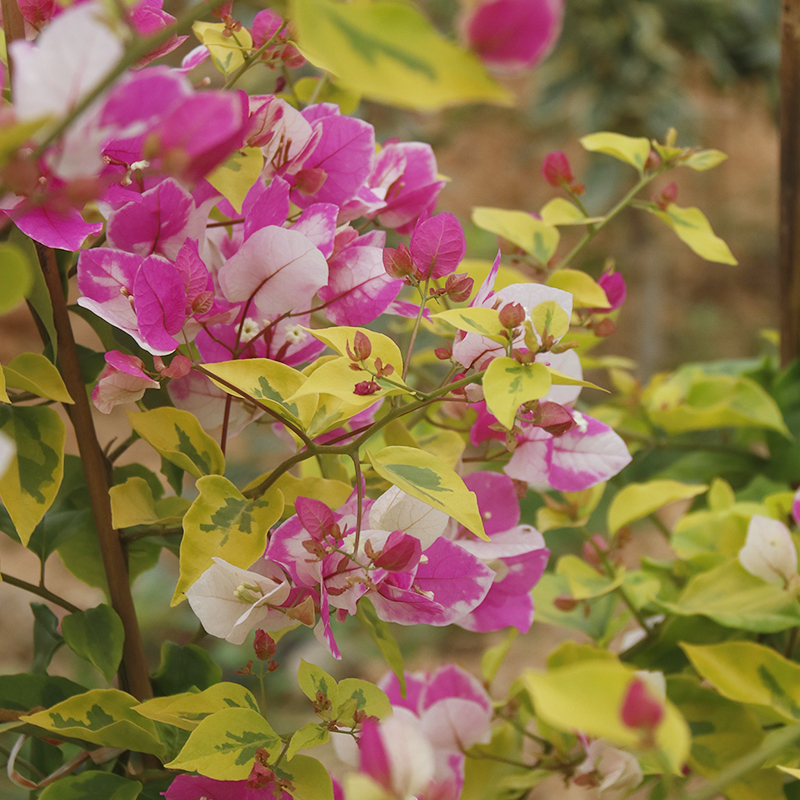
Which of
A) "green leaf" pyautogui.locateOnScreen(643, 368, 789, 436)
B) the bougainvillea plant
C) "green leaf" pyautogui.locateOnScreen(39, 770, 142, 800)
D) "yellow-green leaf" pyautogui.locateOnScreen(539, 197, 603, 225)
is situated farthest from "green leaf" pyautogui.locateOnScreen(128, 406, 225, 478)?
"green leaf" pyautogui.locateOnScreen(643, 368, 789, 436)

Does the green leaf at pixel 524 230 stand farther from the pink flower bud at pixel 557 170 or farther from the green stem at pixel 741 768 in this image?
the green stem at pixel 741 768

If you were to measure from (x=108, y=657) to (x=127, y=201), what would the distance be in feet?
0.52

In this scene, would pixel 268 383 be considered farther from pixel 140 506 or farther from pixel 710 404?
pixel 710 404

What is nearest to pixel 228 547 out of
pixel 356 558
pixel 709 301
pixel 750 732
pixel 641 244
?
pixel 356 558

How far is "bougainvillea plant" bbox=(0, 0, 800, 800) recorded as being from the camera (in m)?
0.14

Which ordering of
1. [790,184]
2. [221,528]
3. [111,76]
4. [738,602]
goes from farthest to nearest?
[790,184] < [738,602] < [221,528] < [111,76]

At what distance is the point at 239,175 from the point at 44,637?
20cm

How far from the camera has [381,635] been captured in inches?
10.5

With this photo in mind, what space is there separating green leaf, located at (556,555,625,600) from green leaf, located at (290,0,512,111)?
0.28m

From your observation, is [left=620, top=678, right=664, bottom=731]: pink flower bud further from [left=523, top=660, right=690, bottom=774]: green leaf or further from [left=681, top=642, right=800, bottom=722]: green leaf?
[left=681, top=642, right=800, bottom=722]: green leaf

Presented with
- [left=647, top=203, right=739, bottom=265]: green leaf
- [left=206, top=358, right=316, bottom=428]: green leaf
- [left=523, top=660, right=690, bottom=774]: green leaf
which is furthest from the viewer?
[left=647, top=203, right=739, bottom=265]: green leaf

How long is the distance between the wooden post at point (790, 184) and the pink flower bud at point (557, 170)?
17 cm

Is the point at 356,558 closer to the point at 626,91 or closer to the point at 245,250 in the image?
the point at 245,250

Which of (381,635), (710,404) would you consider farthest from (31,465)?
(710,404)
